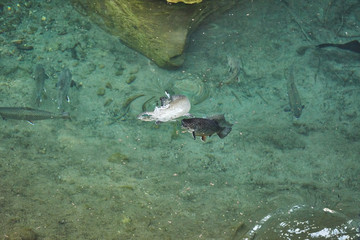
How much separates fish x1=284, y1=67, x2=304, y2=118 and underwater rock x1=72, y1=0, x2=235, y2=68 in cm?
223

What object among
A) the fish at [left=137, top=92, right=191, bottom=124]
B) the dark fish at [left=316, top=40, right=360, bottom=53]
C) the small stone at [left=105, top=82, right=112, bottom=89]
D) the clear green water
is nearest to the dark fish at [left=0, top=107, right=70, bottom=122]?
the clear green water

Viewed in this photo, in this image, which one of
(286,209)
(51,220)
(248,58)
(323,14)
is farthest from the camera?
(323,14)

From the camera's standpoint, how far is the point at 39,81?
551cm

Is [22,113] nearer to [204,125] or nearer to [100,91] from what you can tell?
[100,91]

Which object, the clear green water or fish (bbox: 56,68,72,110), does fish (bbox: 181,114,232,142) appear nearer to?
the clear green water

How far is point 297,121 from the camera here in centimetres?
557

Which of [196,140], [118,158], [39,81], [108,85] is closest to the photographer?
[118,158]

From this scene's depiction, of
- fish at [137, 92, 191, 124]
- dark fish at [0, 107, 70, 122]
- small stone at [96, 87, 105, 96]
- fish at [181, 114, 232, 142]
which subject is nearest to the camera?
fish at [181, 114, 232, 142]

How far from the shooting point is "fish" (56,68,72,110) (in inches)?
210

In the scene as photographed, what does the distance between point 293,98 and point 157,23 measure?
127 inches

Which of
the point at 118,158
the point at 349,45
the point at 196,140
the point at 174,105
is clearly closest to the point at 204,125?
the point at 174,105

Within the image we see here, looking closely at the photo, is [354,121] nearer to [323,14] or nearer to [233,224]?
[323,14]

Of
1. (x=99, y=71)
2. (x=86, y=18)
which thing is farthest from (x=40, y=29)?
(x=99, y=71)

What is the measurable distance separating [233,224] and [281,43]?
4.81m
